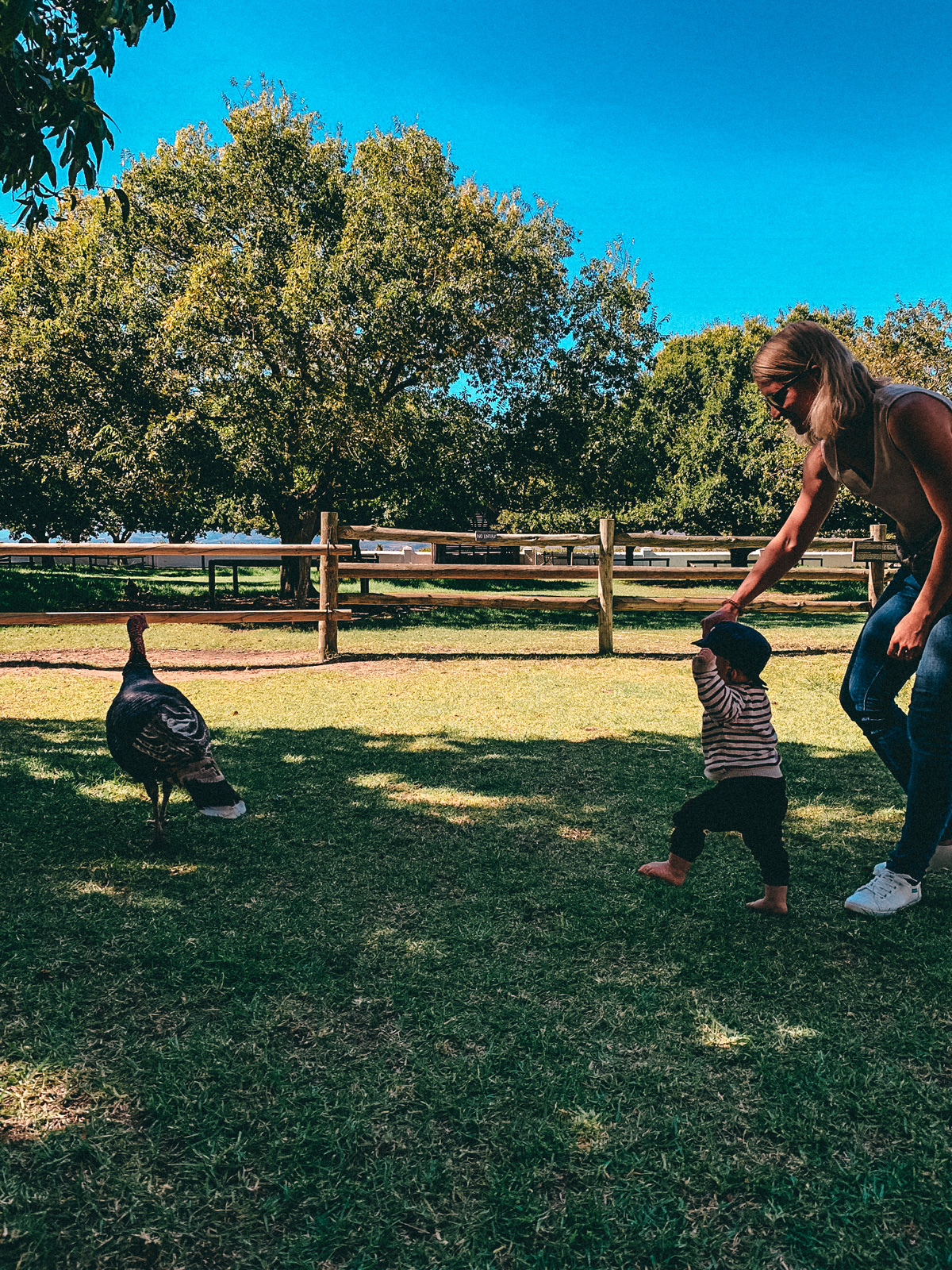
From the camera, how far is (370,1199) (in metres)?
1.75

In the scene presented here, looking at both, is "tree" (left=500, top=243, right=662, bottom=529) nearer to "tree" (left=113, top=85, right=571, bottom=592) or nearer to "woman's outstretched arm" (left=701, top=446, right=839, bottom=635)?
"tree" (left=113, top=85, right=571, bottom=592)

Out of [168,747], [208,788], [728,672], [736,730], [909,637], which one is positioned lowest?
[208,788]

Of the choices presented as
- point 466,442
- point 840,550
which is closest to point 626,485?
point 466,442

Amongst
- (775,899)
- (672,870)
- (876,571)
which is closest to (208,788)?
(672,870)

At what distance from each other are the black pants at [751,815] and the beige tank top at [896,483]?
40.8 inches

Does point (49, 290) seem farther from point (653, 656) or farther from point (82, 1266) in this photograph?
point (82, 1266)

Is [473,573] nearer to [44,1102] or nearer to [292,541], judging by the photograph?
[44,1102]

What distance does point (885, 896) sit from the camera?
3.14 m

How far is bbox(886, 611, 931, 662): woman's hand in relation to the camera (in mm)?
2898

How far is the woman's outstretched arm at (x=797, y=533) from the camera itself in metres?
3.35

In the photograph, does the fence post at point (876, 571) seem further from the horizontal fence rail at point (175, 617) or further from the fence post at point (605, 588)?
the horizontal fence rail at point (175, 617)

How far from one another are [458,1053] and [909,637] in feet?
6.69

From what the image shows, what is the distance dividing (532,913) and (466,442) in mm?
16462

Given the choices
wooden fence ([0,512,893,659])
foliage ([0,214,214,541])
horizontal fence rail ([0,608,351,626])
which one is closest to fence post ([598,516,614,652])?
wooden fence ([0,512,893,659])
